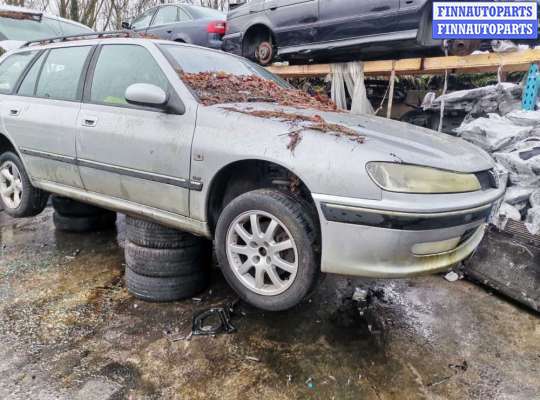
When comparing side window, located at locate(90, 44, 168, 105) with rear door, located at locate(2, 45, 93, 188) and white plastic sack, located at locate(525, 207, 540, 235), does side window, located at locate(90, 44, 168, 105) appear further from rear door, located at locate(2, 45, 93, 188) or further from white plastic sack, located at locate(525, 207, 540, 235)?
white plastic sack, located at locate(525, 207, 540, 235)

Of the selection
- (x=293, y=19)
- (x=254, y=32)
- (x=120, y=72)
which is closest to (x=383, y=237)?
(x=120, y=72)

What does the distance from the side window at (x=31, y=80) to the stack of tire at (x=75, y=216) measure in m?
1.09

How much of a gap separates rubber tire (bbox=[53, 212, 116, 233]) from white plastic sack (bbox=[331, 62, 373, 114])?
3.66 m

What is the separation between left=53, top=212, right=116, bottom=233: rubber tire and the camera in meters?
4.14

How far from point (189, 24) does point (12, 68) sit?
431 centimetres

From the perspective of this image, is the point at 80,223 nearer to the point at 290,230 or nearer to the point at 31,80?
the point at 31,80

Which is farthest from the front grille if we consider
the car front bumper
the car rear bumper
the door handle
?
the car rear bumper

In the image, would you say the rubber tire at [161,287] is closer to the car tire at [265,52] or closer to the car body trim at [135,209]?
the car body trim at [135,209]

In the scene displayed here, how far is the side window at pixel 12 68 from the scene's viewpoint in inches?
148

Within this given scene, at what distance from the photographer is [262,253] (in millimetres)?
2264

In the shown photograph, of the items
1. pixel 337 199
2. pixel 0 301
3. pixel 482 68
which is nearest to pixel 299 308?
pixel 337 199

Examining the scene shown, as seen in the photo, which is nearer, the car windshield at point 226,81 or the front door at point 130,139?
the front door at point 130,139

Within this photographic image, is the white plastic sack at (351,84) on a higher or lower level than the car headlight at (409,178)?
higher

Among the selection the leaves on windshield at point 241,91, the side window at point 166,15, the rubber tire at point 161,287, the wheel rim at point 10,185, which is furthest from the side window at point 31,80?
the side window at point 166,15
